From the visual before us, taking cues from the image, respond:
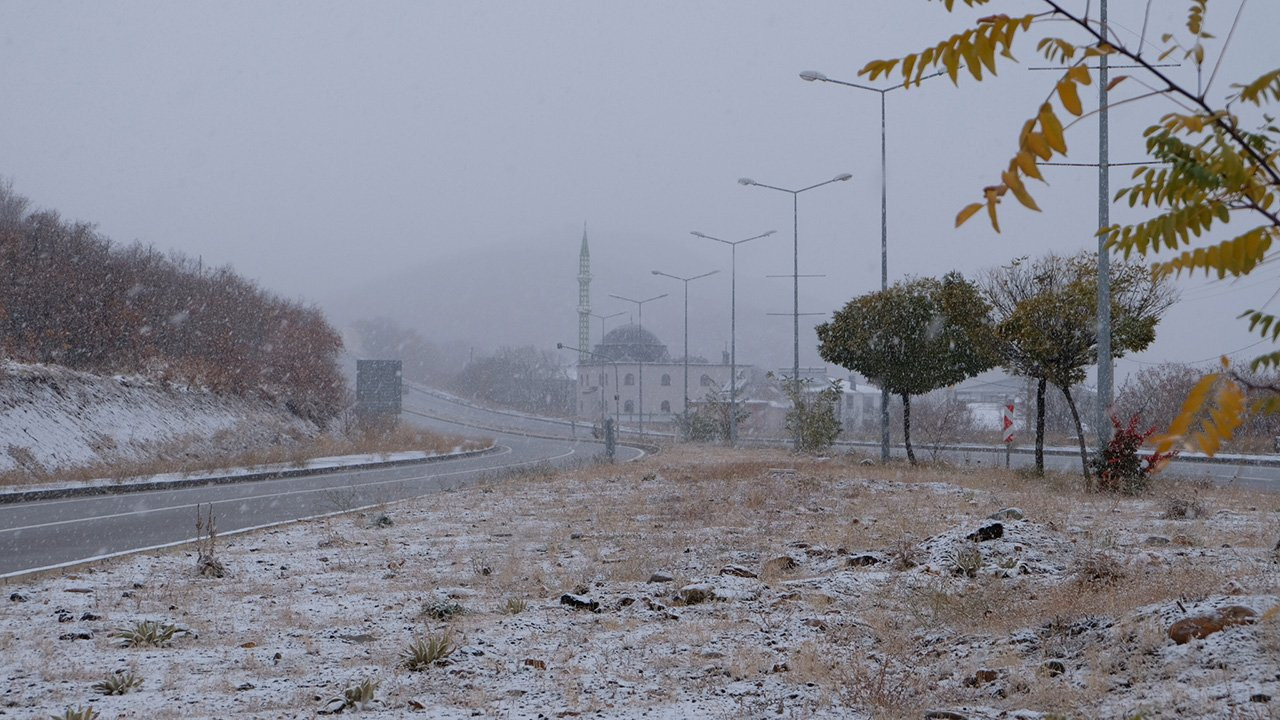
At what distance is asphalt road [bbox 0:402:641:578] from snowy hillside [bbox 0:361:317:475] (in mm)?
5617

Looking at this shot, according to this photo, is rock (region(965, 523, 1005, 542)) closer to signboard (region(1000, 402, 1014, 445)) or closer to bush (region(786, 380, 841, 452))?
signboard (region(1000, 402, 1014, 445))

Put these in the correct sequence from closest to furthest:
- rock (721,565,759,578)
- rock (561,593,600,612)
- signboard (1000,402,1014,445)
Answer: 1. rock (561,593,600,612)
2. rock (721,565,759,578)
3. signboard (1000,402,1014,445)

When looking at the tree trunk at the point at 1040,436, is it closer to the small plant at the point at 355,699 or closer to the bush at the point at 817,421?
the bush at the point at 817,421

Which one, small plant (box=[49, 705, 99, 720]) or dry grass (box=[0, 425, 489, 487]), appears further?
dry grass (box=[0, 425, 489, 487])

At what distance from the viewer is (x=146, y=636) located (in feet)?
20.0

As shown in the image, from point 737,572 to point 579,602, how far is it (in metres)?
1.55

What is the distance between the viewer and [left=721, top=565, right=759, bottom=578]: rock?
308 inches

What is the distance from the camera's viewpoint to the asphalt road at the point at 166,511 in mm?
11328

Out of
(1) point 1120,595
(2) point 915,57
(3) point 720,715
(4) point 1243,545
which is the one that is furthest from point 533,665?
(4) point 1243,545

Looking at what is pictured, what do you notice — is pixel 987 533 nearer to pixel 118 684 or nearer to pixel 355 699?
pixel 355 699

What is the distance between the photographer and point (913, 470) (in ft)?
67.4

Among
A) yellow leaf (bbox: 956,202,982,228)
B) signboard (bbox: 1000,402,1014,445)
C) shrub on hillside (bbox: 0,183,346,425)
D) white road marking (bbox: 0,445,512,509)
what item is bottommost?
white road marking (bbox: 0,445,512,509)

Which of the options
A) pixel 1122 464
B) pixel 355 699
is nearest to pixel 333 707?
pixel 355 699

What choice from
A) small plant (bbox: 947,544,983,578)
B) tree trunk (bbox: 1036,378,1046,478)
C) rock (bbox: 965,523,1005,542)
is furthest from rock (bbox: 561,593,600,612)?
tree trunk (bbox: 1036,378,1046,478)
